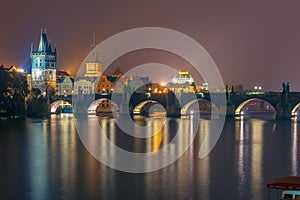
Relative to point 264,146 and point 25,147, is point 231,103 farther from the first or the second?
point 25,147

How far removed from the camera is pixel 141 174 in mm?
35500

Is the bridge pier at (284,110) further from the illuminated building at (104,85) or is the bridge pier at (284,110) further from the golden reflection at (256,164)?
the illuminated building at (104,85)

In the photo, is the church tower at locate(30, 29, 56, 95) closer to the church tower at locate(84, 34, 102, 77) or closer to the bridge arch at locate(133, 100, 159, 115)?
the church tower at locate(84, 34, 102, 77)

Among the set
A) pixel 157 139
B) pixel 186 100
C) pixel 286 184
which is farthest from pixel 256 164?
pixel 186 100

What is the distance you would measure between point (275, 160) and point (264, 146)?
404 inches

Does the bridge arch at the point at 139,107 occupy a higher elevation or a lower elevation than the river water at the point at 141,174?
higher

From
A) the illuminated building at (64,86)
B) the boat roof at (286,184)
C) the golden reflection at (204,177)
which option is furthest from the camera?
the illuminated building at (64,86)

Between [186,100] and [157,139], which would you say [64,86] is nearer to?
[186,100]

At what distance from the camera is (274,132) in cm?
6906

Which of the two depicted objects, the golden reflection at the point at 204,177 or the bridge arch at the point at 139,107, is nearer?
the golden reflection at the point at 204,177

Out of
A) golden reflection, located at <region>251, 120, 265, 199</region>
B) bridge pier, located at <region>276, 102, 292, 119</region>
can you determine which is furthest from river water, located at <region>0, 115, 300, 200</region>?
bridge pier, located at <region>276, 102, 292, 119</region>

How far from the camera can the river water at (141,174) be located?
1171 inches

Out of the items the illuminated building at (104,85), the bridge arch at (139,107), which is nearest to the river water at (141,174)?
the bridge arch at (139,107)

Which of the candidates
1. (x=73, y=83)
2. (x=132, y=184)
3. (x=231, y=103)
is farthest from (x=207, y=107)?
(x=132, y=184)
